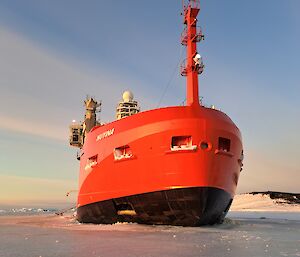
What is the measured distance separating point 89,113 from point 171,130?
18.7 metres

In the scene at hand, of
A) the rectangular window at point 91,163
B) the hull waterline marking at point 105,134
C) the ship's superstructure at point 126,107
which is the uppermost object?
the ship's superstructure at point 126,107

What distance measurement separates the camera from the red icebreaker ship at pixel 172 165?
56.1ft

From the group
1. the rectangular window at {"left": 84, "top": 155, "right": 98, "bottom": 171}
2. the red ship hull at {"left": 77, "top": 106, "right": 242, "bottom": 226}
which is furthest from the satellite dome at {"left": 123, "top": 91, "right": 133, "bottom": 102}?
the red ship hull at {"left": 77, "top": 106, "right": 242, "bottom": 226}

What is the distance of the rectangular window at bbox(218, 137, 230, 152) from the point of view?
59.4 feet

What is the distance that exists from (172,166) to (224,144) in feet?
10.5

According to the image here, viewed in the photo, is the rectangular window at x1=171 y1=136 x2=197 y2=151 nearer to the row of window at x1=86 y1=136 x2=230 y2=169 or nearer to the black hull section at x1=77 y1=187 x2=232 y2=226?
the row of window at x1=86 y1=136 x2=230 y2=169

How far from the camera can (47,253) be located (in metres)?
9.53

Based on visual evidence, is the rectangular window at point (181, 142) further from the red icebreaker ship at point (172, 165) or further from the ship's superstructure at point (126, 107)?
the ship's superstructure at point (126, 107)

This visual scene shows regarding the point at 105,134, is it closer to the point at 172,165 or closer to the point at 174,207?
the point at 172,165

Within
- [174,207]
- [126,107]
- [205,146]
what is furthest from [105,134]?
[126,107]

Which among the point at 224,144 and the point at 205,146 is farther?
the point at 224,144

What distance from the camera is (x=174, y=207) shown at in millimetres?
17375

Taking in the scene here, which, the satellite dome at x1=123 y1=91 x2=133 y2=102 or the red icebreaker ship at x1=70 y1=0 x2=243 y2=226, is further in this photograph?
the satellite dome at x1=123 y1=91 x2=133 y2=102

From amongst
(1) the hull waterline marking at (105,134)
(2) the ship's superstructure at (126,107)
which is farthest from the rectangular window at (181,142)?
(2) the ship's superstructure at (126,107)
